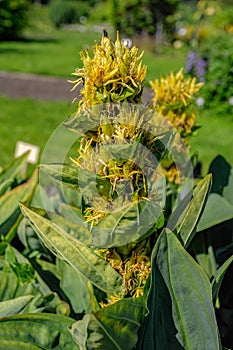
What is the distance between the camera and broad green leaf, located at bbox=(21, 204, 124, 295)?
1.26 metres

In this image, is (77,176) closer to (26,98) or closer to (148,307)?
(148,307)

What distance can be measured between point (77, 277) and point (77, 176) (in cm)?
59

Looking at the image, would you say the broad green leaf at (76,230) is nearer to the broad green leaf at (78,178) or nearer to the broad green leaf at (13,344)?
the broad green leaf at (78,178)

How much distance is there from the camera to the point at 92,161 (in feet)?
4.01

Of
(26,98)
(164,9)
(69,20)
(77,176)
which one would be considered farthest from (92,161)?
(69,20)

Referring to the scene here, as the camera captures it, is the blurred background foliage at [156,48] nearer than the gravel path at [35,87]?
Yes

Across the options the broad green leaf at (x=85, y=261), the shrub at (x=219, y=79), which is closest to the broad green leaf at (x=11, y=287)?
the broad green leaf at (x=85, y=261)

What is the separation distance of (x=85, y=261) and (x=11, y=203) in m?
0.74

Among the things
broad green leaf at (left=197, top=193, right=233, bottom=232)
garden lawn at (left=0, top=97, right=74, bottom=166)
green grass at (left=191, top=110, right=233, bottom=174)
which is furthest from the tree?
broad green leaf at (left=197, top=193, right=233, bottom=232)

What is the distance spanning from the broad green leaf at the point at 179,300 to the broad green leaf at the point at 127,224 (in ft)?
0.33

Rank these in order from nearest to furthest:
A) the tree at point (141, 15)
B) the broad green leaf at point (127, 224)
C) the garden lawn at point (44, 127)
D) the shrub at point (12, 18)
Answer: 1. the broad green leaf at point (127, 224)
2. the garden lawn at point (44, 127)
3. the tree at point (141, 15)
4. the shrub at point (12, 18)

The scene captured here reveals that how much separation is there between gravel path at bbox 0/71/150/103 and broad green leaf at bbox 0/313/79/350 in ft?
24.3

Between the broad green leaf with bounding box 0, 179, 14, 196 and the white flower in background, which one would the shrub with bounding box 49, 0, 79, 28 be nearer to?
the white flower in background

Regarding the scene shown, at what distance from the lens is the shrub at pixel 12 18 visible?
56.2 feet
